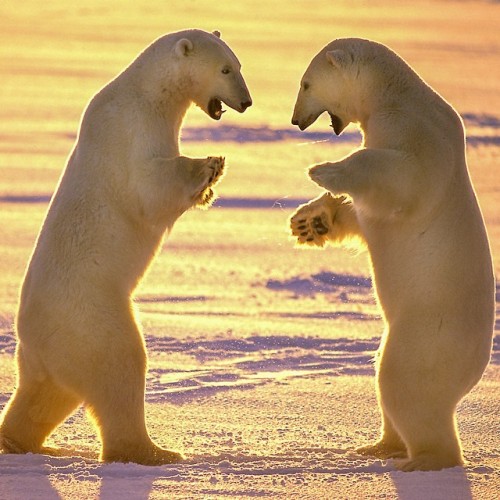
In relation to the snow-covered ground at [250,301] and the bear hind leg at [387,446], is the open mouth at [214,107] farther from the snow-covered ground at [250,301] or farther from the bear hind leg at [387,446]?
the bear hind leg at [387,446]

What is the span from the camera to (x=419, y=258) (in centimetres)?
778

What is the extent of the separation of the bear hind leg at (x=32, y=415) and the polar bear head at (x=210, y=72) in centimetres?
158

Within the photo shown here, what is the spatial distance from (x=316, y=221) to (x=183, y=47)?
111 cm

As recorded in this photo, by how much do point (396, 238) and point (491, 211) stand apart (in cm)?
492

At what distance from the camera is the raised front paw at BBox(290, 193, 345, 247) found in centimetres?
858

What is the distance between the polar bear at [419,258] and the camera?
7625mm

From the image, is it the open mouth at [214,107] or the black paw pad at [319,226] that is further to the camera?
the black paw pad at [319,226]

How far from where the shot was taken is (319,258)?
11.4 m

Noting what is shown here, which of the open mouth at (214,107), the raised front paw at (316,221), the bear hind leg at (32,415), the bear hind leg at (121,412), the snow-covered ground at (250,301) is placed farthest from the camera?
the raised front paw at (316,221)

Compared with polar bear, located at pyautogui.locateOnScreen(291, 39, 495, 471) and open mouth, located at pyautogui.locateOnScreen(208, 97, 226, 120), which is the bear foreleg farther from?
open mouth, located at pyautogui.locateOnScreen(208, 97, 226, 120)

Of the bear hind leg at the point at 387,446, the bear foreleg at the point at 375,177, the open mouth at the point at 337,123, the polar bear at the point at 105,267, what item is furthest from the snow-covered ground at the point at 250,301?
the open mouth at the point at 337,123

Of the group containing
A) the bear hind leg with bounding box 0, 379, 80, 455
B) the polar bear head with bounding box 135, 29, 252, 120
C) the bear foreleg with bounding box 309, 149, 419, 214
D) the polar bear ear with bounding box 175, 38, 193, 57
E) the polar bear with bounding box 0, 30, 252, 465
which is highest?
the polar bear ear with bounding box 175, 38, 193, 57

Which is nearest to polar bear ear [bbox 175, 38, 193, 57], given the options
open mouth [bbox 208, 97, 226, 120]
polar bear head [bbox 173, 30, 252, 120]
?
polar bear head [bbox 173, 30, 252, 120]

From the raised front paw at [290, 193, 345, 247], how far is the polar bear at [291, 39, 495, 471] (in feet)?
1.80
